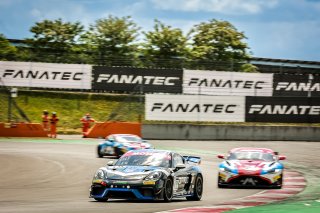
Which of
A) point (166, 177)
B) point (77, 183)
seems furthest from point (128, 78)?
point (166, 177)

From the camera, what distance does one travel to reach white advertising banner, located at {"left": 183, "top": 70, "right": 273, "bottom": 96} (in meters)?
42.0

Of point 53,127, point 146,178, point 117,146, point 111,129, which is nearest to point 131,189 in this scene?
point 146,178

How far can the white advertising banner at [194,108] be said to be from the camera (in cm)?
3953

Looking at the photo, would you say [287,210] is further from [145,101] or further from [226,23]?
[226,23]

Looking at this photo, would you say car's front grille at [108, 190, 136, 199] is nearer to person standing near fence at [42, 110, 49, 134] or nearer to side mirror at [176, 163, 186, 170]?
side mirror at [176, 163, 186, 170]

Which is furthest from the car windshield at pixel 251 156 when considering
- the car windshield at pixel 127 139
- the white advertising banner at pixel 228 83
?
the white advertising banner at pixel 228 83

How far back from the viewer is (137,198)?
13555mm

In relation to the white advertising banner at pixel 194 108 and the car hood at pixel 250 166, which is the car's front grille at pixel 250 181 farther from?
the white advertising banner at pixel 194 108

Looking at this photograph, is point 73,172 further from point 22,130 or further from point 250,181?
point 22,130

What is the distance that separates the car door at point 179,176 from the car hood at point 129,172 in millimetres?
562

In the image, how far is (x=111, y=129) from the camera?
125 feet

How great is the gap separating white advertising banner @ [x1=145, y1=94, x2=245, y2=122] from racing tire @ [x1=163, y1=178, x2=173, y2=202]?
25.1 metres

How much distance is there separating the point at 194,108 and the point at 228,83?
366 centimetres

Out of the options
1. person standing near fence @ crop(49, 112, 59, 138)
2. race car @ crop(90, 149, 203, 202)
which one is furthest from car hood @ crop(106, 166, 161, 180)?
person standing near fence @ crop(49, 112, 59, 138)
